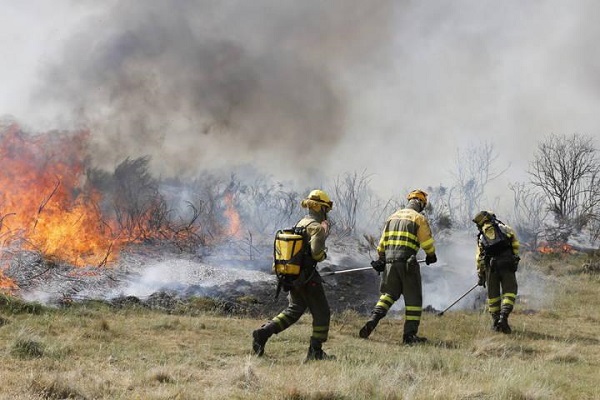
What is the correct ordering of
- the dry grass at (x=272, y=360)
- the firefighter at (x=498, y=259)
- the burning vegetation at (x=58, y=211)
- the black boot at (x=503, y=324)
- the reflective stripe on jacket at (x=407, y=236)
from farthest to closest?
the burning vegetation at (x=58, y=211), the firefighter at (x=498, y=259), the black boot at (x=503, y=324), the reflective stripe on jacket at (x=407, y=236), the dry grass at (x=272, y=360)

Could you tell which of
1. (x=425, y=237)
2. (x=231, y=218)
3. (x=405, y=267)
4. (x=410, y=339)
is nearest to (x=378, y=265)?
(x=405, y=267)

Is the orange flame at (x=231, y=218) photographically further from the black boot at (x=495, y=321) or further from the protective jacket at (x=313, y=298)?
the protective jacket at (x=313, y=298)

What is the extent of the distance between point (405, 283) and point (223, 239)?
8.72 meters

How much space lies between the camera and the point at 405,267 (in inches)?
269

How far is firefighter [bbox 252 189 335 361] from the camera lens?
5445mm

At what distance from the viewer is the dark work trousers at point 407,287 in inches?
264

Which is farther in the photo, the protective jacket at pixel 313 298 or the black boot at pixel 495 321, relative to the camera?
the black boot at pixel 495 321

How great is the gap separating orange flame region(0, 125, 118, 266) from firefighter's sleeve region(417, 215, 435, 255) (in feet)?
20.6

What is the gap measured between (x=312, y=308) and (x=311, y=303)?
0.05 m

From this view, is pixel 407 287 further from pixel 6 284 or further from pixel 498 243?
pixel 6 284

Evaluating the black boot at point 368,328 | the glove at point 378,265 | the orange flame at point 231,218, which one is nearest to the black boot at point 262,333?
Answer: the black boot at point 368,328

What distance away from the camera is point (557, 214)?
2508cm

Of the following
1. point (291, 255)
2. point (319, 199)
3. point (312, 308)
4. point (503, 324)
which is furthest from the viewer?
point (503, 324)

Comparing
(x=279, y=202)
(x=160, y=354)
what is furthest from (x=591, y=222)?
(x=160, y=354)
